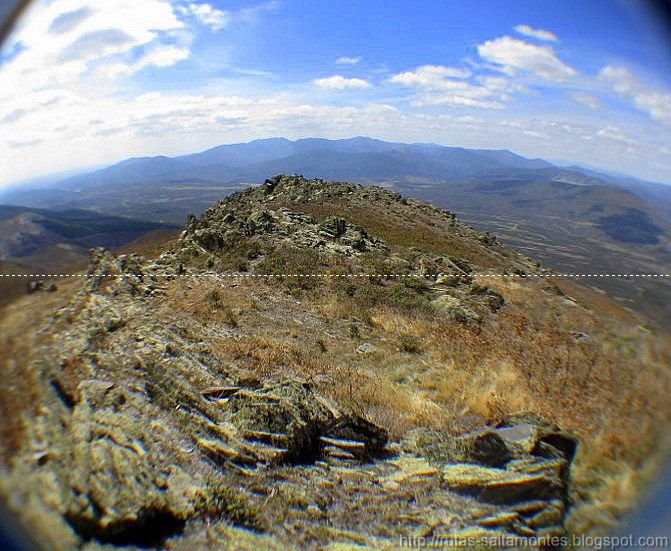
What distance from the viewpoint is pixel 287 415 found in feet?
21.9

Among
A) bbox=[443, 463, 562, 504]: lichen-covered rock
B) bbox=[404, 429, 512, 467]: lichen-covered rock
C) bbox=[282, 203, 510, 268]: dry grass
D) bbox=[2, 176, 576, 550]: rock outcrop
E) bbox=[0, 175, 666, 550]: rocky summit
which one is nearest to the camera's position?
bbox=[2, 176, 576, 550]: rock outcrop

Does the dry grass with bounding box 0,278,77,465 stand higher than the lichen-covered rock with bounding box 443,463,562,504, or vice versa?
the dry grass with bounding box 0,278,77,465

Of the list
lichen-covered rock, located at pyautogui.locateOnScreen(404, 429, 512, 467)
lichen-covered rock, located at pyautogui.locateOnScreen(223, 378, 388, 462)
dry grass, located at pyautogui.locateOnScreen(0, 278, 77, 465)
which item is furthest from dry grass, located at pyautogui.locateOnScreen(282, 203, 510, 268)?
dry grass, located at pyautogui.locateOnScreen(0, 278, 77, 465)

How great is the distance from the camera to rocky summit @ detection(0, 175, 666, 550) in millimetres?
4195

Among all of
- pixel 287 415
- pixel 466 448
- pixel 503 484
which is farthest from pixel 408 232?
pixel 503 484

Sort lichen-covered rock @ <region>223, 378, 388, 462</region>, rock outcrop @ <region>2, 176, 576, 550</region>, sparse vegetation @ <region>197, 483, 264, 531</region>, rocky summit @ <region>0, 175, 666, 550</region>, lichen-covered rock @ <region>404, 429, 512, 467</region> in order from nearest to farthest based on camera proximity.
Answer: rock outcrop @ <region>2, 176, 576, 550</region>, rocky summit @ <region>0, 175, 666, 550</region>, sparse vegetation @ <region>197, 483, 264, 531</region>, lichen-covered rock @ <region>404, 429, 512, 467</region>, lichen-covered rock @ <region>223, 378, 388, 462</region>

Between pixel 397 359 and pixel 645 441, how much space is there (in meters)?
7.18

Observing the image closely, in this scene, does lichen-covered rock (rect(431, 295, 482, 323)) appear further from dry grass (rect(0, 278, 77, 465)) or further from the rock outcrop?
dry grass (rect(0, 278, 77, 465))

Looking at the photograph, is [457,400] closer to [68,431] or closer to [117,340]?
[68,431]

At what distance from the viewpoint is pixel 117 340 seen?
9.42 metres

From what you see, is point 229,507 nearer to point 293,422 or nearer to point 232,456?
point 232,456

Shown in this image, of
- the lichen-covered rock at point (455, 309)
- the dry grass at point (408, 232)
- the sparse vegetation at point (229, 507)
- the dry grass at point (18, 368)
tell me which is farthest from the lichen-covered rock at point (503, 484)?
the dry grass at point (408, 232)

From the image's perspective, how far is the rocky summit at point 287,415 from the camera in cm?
420

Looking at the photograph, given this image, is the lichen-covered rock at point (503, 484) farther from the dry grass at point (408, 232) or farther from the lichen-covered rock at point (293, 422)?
the dry grass at point (408, 232)
